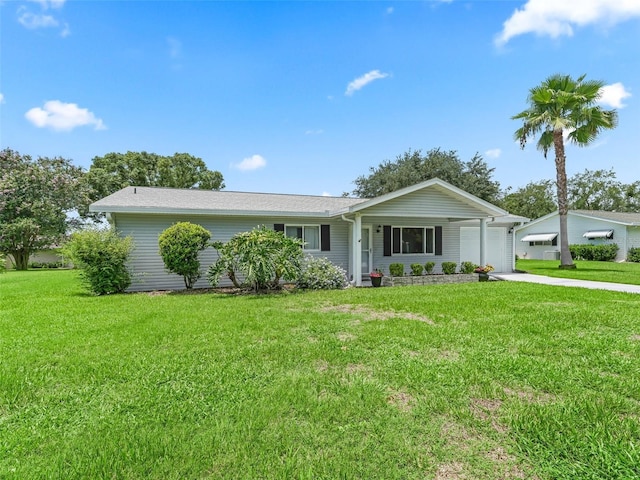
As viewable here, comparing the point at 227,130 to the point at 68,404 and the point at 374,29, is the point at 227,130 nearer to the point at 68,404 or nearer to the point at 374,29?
the point at 374,29

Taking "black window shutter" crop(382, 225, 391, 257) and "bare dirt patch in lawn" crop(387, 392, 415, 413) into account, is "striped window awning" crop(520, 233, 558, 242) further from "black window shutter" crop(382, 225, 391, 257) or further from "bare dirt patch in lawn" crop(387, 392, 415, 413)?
"bare dirt patch in lawn" crop(387, 392, 415, 413)

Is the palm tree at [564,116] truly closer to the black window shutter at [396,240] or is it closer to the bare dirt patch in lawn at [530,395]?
the black window shutter at [396,240]

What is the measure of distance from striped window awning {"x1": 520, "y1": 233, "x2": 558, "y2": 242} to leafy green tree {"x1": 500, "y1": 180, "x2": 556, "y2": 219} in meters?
10.2

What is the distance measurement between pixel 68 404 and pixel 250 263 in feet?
21.1

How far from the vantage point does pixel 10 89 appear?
1027 centimetres

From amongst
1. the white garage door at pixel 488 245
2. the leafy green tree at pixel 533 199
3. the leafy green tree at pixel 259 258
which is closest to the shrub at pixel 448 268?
the white garage door at pixel 488 245

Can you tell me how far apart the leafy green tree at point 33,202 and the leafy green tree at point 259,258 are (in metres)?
23.9

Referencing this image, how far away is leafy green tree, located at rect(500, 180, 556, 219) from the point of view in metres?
37.9

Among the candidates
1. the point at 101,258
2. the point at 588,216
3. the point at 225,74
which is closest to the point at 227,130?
the point at 225,74

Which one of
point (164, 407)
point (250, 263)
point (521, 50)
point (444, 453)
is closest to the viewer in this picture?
point (444, 453)

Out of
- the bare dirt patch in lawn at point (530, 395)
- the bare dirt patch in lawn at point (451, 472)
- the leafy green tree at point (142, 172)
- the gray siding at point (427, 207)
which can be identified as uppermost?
the leafy green tree at point (142, 172)

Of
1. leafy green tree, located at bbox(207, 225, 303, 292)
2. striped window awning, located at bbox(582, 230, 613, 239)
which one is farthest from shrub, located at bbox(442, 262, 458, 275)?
striped window awning, located at bbox(582, 230, 613, 239)

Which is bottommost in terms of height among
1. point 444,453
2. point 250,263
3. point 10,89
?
point 444,453

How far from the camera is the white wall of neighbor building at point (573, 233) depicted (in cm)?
2238
